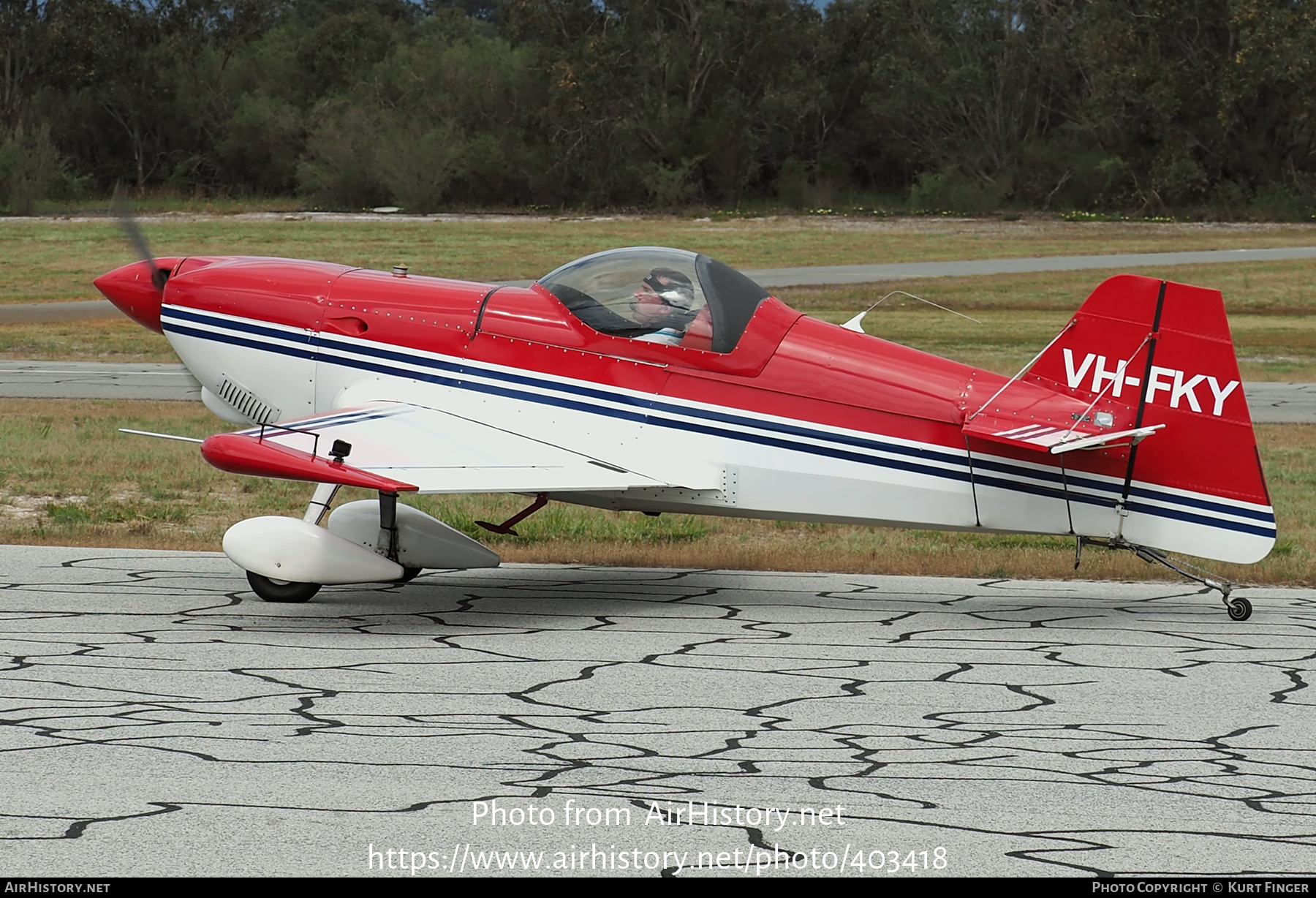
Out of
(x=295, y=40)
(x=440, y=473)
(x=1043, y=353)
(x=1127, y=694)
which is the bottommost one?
(x=1127, y=694)

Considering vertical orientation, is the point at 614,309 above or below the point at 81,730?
above

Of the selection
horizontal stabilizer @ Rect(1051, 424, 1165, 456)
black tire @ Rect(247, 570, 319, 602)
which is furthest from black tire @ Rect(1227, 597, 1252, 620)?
black tire @ Rect(247, 570, 319, 602)

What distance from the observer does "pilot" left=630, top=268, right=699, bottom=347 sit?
30.1 feet

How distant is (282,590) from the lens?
912cm

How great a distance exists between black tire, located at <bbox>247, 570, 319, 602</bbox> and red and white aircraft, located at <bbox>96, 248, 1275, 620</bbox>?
1 centimetres

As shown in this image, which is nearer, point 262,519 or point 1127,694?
point 1127,694

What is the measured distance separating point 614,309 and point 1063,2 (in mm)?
58322

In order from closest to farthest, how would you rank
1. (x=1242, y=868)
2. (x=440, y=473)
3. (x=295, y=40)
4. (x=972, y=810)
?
(x=1242, y=868) → (x=972, y=810) → (x=440, y=473) → (x=295, y=40)

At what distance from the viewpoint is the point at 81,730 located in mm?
6246

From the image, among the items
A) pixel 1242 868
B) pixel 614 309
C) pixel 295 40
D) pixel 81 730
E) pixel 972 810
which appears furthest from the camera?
pixel 295 40

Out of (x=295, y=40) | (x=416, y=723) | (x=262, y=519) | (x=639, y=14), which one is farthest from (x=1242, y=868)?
(x=295, y=40)

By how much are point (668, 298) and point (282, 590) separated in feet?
9.52

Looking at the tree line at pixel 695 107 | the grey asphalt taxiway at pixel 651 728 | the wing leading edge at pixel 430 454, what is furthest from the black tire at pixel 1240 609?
the tree line at pixel 695 107

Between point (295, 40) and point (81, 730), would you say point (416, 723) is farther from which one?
point (295, 40)
